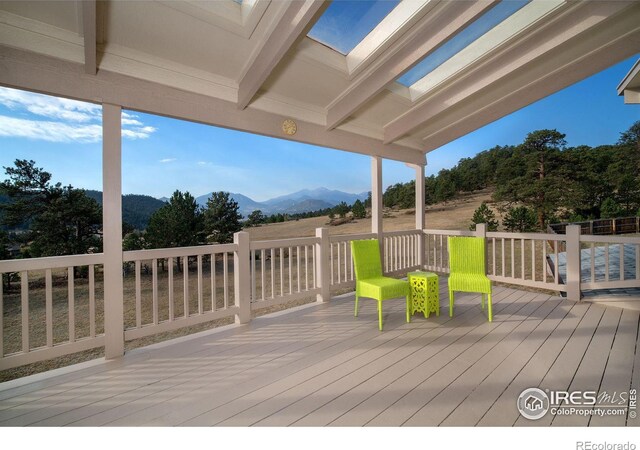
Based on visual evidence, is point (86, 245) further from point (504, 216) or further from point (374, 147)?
point (504, 216)

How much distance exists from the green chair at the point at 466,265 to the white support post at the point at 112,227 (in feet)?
11.7

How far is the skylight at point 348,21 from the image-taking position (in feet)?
8.89

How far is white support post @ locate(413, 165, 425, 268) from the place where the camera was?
Result: 223 inches

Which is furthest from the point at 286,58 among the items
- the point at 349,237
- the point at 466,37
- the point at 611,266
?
the point at 611,266

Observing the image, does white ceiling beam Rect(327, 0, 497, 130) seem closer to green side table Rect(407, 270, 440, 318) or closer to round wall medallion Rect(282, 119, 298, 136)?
round wall medallion Rect(282, 119, 298, 136)

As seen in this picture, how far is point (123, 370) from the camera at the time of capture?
7.69 feet

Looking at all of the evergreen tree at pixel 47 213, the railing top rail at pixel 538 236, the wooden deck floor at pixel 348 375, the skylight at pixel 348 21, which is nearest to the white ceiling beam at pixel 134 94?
the skylight at pixel 348 21

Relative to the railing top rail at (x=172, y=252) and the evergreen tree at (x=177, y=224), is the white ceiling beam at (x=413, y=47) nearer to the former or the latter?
the railing top rail at (x=172, y=252)

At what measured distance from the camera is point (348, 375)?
2.16m

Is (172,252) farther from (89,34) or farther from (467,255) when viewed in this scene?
(467,255)

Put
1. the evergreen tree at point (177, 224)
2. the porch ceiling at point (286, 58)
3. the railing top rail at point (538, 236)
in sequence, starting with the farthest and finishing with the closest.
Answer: the evergreen tree at point (177, 224) < the railing top rail at point (538, 236) < the porch ceiling at point (286, 58)

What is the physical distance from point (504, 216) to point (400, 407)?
28.7ft

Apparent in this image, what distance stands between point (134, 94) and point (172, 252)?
1.52 metres

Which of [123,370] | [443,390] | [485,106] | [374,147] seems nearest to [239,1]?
[374,147]
